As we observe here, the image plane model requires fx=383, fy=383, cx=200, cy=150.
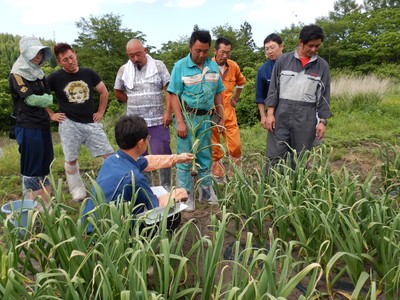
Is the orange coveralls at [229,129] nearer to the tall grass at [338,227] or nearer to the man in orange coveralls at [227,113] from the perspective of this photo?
the man in orange coveralls at [227,113]

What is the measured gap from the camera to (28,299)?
4.66ft

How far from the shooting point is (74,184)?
12.9ft

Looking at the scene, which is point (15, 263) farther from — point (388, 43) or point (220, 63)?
point (388, 43)

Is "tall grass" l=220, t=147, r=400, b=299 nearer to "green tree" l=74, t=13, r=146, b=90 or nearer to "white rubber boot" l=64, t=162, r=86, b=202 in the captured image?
Result: "white rubber boot" l=64, t=162, r=86, b=202

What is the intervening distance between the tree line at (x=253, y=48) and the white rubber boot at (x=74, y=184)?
11429 millimetres

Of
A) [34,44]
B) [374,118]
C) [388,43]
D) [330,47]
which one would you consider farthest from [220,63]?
[388,43]

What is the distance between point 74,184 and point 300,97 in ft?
7.81

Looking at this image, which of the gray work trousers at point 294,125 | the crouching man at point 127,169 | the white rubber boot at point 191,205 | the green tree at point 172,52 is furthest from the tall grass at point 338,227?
the green tree at point 172,52

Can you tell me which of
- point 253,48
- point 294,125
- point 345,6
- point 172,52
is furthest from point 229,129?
point 345,6

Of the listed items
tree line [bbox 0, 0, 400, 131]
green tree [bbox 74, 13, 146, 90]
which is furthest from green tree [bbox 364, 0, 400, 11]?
green tree [bbox 74, 13, 146, 90]

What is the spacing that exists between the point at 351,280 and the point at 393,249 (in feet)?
0.86

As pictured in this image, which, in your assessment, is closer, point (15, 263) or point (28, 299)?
point (28, 299)

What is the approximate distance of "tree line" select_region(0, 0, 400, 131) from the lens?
65.5 ft

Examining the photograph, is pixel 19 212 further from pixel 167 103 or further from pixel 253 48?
A: pixel 253 48
